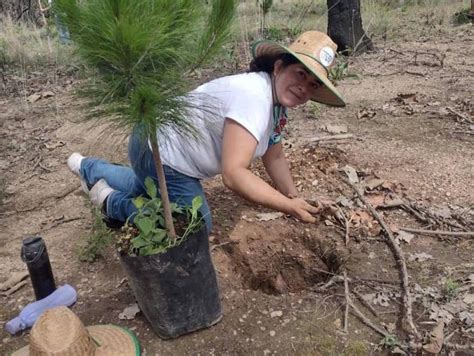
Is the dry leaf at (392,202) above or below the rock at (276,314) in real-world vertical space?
above

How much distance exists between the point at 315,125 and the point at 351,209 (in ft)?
4.64

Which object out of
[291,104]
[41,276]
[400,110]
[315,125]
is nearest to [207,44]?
[291,104]

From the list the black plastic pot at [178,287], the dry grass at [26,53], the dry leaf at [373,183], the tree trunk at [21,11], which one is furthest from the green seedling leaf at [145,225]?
the tree trunk at [21,11]

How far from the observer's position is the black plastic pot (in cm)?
191

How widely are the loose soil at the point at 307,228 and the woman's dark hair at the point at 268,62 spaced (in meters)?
0.77

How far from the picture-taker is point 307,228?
2.78m

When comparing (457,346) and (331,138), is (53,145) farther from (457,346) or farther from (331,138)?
(457,346)

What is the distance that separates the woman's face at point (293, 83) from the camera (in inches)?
86.2

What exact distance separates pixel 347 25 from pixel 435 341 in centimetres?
526

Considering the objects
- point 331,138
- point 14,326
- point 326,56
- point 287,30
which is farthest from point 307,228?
point 287,30

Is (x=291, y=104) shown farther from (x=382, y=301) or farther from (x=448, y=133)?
(x=448, y=133)

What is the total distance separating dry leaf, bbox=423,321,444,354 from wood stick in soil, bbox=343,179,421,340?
51 mm

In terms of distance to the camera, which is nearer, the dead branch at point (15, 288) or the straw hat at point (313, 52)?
the straw hat at point (313, 52)

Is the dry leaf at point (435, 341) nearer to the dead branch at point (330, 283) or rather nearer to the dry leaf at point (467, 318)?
the dry leaf at point (467, 318)
